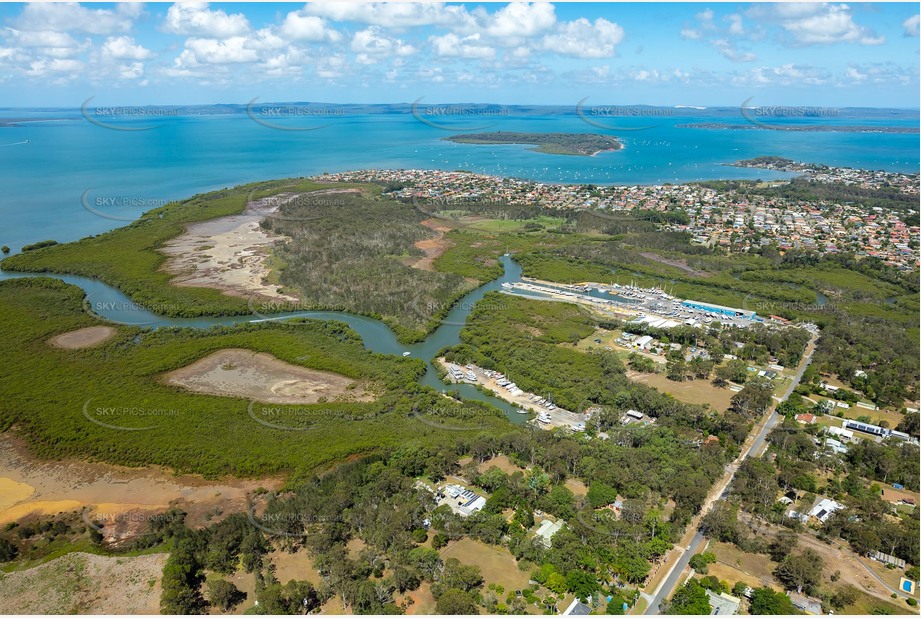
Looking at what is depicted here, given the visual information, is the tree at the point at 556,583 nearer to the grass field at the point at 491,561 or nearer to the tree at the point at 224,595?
the grass field at the point at 491,561

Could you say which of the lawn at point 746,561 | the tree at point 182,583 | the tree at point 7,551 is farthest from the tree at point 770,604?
the tree at point 7,551

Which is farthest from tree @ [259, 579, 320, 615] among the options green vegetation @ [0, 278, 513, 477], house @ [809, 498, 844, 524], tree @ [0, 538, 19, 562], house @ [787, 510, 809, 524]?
house @ [809, 498, 844, 524]

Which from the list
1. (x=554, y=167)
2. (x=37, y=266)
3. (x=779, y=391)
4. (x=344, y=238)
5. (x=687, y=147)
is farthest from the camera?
(x=687, y=147)

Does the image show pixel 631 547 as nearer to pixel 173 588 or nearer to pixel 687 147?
pixel 173 588

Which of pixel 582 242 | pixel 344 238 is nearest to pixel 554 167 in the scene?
pixel 582 242

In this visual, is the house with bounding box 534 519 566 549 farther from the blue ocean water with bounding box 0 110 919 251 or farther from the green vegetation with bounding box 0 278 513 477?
the blue ocean water with bounding box 0 110 919 251

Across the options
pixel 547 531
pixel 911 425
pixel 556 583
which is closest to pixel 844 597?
pixel 556 583

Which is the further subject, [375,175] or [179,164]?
[179,164]
